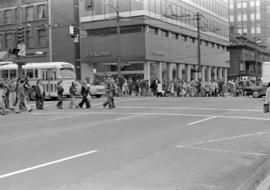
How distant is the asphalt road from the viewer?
289 inches

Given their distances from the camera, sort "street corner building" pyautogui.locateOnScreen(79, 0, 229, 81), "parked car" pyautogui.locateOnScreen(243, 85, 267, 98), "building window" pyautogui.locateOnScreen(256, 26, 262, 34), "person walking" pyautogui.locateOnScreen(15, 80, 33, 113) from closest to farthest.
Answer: "person walking" pyautogui.locateOnScreen(15, 80, 33, 113) < "parked car" pyautogui.locateOnScreen(243, 85, 267, 98) < "street corner building" pyautogui.locateOnScreen(79, 0, 229, 81) < "building window" pyautogui.locateOnScreen(256, 26, 262, 34)

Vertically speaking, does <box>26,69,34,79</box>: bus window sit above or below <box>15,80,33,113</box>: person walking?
above

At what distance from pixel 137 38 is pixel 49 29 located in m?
12.8

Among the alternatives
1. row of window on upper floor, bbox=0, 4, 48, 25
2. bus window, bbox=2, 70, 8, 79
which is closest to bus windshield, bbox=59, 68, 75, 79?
bus window, bbox=2, 70, 8, 79

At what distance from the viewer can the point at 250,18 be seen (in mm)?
75750

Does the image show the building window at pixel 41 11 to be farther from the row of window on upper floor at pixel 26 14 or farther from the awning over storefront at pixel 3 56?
the awning over storefront at pixel 3 56

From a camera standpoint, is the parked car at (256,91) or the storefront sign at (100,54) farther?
the storefront sign at (100,54)

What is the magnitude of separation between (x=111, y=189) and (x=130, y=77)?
46.4 meters

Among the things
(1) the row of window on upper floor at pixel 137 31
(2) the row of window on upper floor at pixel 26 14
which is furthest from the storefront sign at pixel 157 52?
(2) the row of window on upper floor at pixel 26 14

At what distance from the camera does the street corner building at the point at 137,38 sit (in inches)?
2026

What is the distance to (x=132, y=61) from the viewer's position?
2058 inches

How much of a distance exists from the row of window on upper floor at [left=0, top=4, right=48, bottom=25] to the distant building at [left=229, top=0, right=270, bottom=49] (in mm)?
28672

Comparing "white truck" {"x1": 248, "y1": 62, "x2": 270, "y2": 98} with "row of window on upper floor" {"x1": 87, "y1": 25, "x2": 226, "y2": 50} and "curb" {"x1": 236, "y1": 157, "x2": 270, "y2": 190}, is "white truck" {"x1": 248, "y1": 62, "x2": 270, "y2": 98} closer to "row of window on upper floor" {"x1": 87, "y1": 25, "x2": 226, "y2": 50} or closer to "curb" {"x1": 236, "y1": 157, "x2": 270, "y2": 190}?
"row of window on upper floor" {"x1": 87, "y1": 25, "x2": 226, "y2": 50}

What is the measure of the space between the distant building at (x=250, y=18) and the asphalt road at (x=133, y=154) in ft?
177
